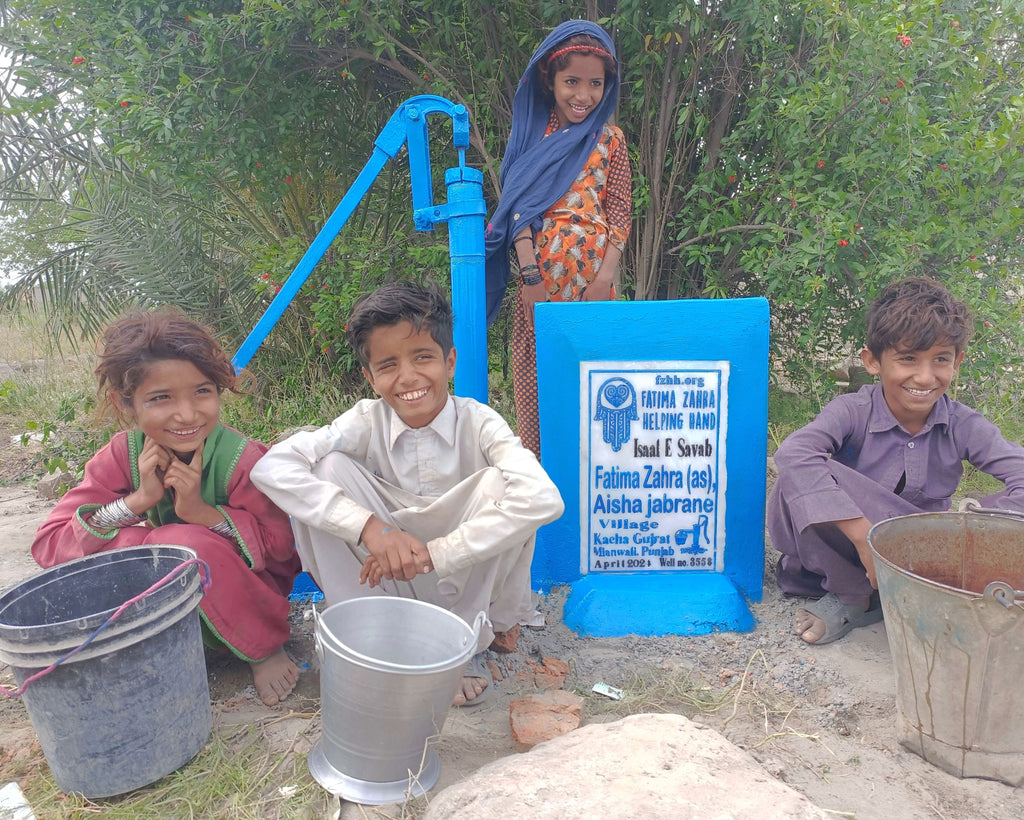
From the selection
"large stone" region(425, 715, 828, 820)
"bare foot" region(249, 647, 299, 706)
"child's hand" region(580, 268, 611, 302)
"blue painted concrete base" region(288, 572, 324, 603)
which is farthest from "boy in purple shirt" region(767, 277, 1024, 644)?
"blue painted concrete base" region(288, 572, 324, 603)

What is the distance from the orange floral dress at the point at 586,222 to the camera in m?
3.00

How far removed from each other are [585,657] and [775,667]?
59cm

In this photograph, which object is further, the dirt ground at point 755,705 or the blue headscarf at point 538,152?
the blue headscarf at point 538,152

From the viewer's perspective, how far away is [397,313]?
6.82 ft

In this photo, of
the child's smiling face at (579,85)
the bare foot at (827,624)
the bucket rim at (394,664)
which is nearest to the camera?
the bucket rim at (394,664)

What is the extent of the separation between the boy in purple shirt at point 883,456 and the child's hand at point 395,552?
1167 mm

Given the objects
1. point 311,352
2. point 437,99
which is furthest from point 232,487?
point 311,352

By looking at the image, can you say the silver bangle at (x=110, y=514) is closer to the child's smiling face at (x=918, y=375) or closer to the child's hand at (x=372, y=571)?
the child's hand at (x=372, y=571)

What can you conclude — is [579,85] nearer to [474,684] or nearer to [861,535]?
[861,535]

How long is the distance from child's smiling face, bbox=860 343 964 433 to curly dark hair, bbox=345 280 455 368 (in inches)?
55.7

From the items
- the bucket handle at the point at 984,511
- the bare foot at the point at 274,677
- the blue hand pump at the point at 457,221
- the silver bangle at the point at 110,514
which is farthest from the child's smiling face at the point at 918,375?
the silver bangle at the point at 110,514

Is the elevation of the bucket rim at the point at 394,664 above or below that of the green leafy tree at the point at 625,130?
below

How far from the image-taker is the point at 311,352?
5.08 m

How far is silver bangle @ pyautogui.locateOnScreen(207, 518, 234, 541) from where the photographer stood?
2.15 metres
